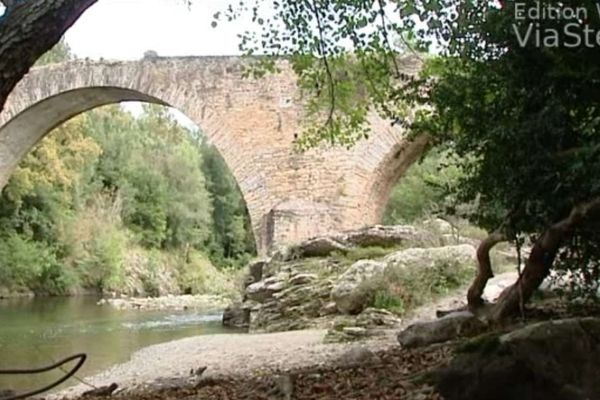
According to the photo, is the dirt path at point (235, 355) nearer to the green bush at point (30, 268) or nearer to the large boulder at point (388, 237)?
the large boulder at point (388, 237)

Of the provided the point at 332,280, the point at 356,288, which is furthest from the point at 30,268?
the point at 356,288

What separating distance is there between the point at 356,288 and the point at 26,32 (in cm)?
715

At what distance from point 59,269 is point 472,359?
2400cm

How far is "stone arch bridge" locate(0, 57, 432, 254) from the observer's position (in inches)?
605

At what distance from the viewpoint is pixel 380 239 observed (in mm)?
12555

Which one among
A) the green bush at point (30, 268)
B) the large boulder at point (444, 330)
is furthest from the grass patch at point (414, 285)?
the green bush at point (30, 268)

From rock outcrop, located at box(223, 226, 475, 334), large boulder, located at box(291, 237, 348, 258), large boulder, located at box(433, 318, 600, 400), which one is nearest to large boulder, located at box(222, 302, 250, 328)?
rock outcrop, located at box(223, 226, 475, 334)

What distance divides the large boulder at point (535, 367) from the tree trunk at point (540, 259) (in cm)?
106

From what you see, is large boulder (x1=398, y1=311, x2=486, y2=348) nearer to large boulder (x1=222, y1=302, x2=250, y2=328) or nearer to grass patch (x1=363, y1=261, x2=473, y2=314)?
grass patch (x1=363, y1=261, x2=473, y2=314)

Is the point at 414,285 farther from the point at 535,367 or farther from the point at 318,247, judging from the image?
the point at 535,367

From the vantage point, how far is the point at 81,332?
1266cm

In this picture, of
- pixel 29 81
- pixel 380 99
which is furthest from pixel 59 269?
pixel 380 99

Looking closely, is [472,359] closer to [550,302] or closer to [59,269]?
[550,302]

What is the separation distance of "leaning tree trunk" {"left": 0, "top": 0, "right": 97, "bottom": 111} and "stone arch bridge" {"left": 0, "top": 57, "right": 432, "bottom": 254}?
11.5 meters
